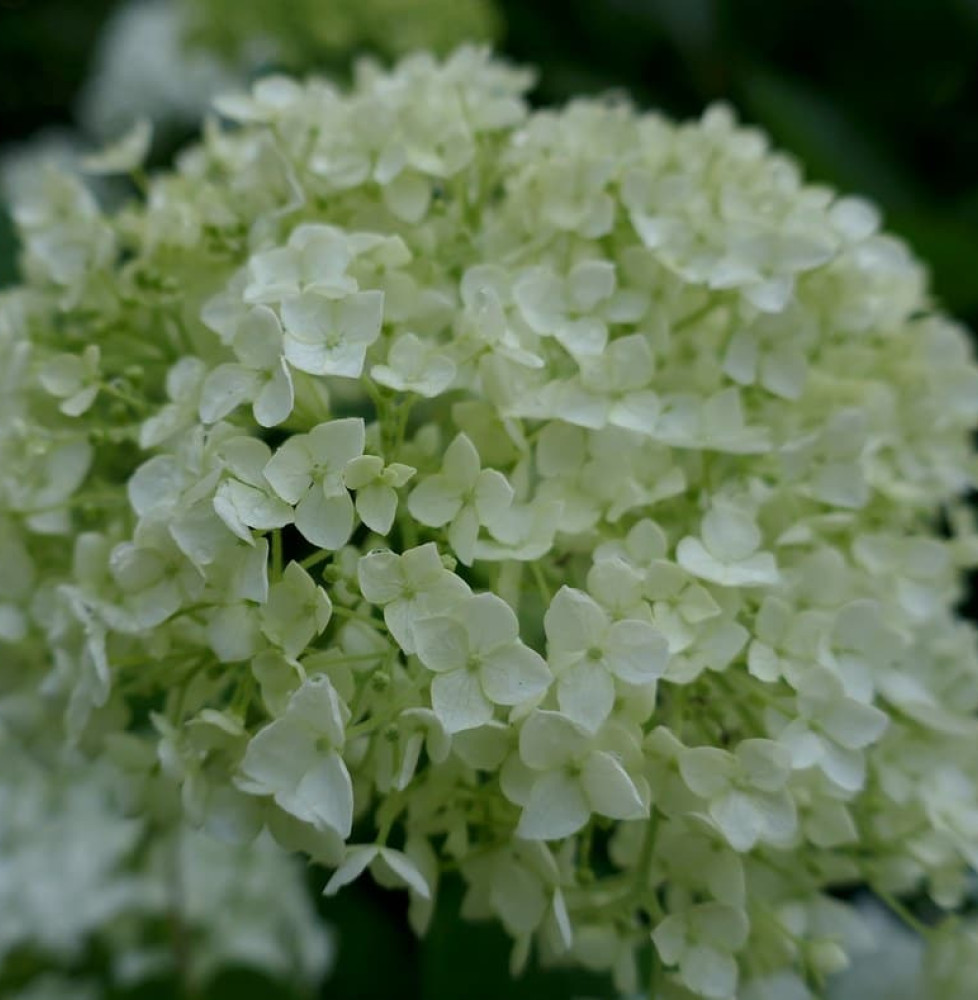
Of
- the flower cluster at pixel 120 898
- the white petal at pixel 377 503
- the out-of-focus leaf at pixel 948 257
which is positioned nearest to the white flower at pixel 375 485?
the white petal at pixel 377 503

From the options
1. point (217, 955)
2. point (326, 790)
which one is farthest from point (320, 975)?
point (326, 790)

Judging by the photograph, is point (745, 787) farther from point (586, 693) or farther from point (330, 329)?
point (330, 329)

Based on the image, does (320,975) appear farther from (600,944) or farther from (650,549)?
(650,549)

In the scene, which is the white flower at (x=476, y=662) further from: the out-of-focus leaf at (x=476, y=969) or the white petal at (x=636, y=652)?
the out-of-focus leaf at (x=476, y=969)

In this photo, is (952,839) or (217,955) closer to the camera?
(952,839)

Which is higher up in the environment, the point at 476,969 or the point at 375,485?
the point at 375,485

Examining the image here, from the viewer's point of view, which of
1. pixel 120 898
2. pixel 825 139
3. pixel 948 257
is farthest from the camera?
pixel 825 139

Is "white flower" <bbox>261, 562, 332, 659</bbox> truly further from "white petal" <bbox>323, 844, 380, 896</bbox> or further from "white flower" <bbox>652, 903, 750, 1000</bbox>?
"white flower" <bbox>652, 903, 750, 1000</bbox>

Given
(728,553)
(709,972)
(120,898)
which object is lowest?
(120,898)

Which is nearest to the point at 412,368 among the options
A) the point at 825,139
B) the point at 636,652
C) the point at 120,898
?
the point at 636,652
